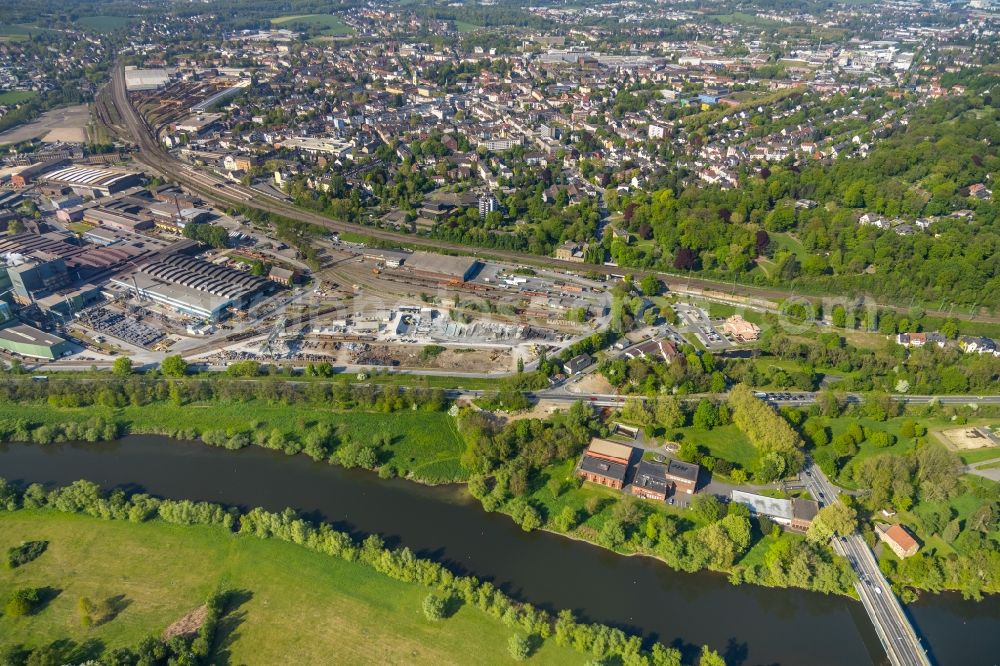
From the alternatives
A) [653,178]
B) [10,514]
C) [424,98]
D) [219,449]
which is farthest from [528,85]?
[10,514]

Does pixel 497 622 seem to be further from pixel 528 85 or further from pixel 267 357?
pixel 528 85

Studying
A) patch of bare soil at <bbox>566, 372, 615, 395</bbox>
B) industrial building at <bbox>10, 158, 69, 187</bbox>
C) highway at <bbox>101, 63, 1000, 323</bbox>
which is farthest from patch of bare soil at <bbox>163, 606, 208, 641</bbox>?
Result: industrial building at <bbox>10, 158, 69, 187</bbox>

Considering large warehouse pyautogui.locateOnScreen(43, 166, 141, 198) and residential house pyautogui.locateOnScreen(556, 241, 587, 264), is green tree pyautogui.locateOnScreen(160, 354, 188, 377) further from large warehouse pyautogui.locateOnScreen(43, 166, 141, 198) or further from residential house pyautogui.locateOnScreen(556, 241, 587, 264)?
large warehouse pyautogui.locateOnScreen(43, 166, 141, 198)

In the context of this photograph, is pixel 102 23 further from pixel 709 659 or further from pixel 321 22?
pixel 709 659

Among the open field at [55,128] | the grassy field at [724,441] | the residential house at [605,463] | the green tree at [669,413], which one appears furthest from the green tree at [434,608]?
the open field at [55,128]

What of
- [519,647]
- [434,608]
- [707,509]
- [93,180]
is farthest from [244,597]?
[93,180]

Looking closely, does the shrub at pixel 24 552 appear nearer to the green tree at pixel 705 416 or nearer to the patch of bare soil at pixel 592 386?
the patch of bare soil at pixel 592 386
